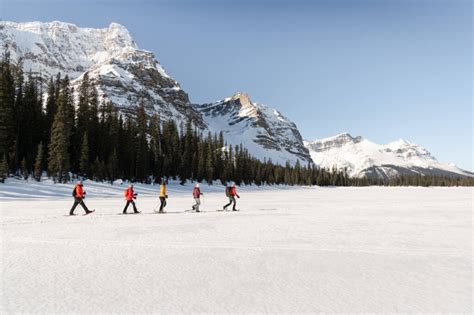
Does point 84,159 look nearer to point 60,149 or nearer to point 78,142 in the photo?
point 60,149

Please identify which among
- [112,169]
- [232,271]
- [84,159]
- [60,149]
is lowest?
[232,271]

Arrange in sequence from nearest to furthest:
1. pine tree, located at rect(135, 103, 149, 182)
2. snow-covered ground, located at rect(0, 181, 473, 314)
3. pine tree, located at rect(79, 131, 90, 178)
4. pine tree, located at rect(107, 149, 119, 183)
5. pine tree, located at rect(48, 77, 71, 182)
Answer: snow-covered ground, located at rect(0, 181, 473, 314)
pine tree, located at rect(48, 77, 71, 182)
pine tree, located at rect(79, 131, 90, 178)
pine tree, located at rect(107, 149, 119, 183)
pine tree, located at rect(135, 103, 149, 182)

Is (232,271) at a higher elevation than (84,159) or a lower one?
lower

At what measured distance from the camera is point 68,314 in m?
5.01

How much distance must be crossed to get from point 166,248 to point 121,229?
4459mm

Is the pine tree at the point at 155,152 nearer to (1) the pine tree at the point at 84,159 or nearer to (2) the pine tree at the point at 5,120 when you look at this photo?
(1) the pine tree at the point at 84,159

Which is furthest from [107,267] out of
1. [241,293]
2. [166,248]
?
[241,293]

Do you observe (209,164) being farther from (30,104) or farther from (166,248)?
(166,248)

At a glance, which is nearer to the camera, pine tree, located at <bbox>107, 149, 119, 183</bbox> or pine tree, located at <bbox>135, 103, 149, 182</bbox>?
pine tree, located at <bbox>107, 149, 119, 183</bbox>

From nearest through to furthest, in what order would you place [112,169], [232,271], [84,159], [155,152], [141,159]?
[232,271]
[84,159]
[112,169]
[141,159]
[155,152]

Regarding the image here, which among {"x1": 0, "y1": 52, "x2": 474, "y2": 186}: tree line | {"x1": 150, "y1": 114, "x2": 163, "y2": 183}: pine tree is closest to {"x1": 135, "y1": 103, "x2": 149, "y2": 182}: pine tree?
{"x1": 0, "y1": 52, "x2": 474, "y2": 186}: tree line

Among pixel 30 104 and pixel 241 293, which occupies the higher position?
pixel 30 104

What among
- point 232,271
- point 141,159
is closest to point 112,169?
point 141,159

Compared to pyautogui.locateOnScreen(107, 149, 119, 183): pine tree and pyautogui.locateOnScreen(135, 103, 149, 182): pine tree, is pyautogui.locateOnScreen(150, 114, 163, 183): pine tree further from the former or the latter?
pyautogui.locateOnScreen(107, 149, 119, 183): pine tree
